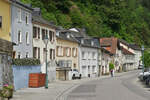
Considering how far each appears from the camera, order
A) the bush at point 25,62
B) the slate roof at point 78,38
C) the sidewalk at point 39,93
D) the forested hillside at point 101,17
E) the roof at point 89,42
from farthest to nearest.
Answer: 1. the forested hillside at point 101,17
2. the roof at point 89,42
3. the slate roof at point 78,38
4. the bush at point 25,62
5. the sidewalk at point 39,93

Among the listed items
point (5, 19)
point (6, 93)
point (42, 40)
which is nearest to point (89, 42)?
point (42, 40)

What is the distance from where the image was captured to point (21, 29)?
3647cm

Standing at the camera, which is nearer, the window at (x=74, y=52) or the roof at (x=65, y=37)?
the roof at (x=65, y=37)

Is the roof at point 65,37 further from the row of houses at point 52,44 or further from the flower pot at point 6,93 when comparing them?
the flower pot at point 6,93

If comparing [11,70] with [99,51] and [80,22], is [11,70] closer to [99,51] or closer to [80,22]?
[99,51]

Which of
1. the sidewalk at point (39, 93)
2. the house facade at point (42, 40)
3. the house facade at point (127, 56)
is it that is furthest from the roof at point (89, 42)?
the sidewalk at point (39, 93)

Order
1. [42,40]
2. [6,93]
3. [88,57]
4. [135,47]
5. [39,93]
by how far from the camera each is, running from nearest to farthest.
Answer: [6,93] → [39,93] → [42,40] → [88,57] → [135,47]

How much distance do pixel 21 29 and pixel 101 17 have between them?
68.9 metres

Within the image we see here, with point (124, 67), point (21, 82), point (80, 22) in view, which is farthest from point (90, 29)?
point (21, 82)

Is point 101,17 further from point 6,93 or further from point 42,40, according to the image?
point 6,93

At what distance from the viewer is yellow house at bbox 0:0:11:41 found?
3102 cm

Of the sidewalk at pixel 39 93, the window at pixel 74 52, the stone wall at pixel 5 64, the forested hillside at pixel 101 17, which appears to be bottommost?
the sidewalk at pixel 39 93

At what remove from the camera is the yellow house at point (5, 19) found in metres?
31.0

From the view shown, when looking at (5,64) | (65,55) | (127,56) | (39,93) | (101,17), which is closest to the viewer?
(5,64)
